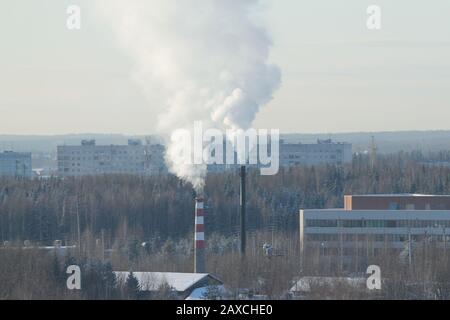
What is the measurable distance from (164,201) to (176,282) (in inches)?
841

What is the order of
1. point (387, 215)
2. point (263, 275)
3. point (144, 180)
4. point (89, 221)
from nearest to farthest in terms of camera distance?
point (263, 275), point (387, 215), point (89, 221), point (144, 180)

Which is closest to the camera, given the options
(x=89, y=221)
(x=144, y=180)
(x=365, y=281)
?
(x=365, y=281)

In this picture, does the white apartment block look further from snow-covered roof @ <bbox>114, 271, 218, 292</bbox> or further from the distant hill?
the distant hill

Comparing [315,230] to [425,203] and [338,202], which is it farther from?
[338,202]

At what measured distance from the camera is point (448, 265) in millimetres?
29047

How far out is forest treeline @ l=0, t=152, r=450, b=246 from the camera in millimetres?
43344

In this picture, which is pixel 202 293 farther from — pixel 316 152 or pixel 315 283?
pixel 316 152

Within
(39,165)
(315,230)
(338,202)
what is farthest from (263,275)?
(39,165)

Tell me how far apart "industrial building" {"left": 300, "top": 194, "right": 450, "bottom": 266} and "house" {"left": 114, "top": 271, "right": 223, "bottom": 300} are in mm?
9695

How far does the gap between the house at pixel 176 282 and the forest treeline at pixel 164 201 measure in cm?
1211

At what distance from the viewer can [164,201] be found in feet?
158

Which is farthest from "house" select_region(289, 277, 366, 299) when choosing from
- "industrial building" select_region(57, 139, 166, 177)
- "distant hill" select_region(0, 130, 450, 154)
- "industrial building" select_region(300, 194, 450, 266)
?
"distant hill" select_region(0, 130, 450, 154)

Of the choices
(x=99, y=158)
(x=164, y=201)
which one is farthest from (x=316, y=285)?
(x=99, y=158)

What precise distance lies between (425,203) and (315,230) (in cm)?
369
